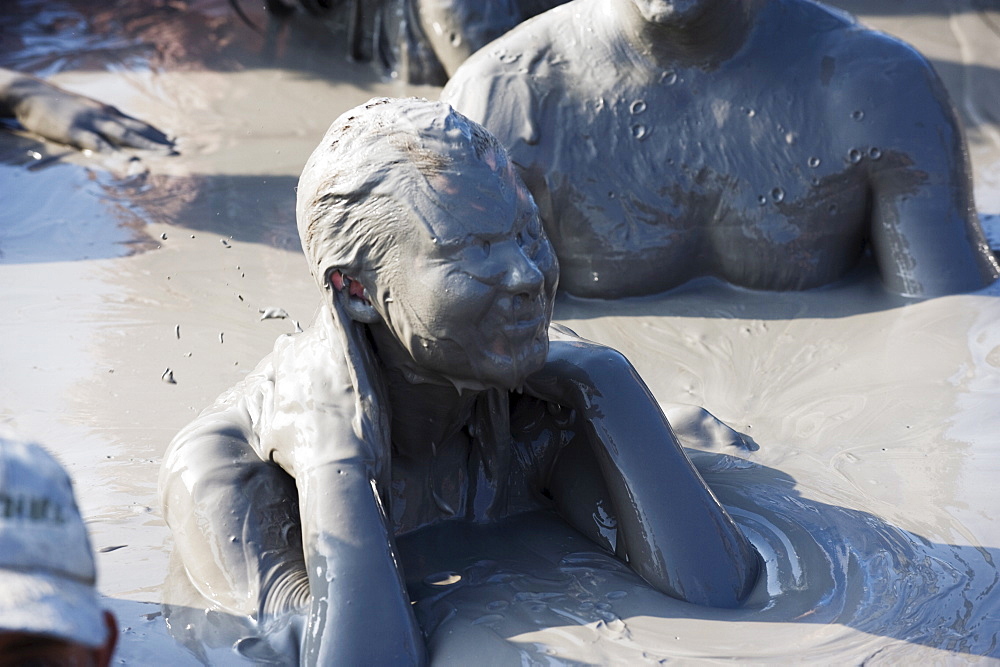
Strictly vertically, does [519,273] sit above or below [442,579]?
above

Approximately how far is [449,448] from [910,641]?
0.87 metres

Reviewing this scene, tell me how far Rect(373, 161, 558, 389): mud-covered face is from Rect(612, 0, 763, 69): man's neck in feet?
4.82

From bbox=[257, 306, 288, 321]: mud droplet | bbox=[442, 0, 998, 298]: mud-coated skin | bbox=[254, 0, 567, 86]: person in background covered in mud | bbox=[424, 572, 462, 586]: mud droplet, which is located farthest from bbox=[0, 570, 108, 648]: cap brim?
bbox=[254, 0, 567, 86]: person in background covered in mud

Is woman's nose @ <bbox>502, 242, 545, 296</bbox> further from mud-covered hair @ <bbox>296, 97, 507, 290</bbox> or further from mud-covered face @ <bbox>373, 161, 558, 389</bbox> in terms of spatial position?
mud-covered hair @ <bbox>296, 97, 507, 290</bbox>

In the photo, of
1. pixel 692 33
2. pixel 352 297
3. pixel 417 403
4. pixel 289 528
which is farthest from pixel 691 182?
pixel 289 528

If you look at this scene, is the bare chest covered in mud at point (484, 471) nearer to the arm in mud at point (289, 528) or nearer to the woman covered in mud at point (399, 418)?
the woman covered in mud at point (399, 418)

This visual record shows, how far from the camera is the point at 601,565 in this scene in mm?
2299

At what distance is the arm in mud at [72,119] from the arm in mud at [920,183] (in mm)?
2650

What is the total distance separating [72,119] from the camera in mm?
4766

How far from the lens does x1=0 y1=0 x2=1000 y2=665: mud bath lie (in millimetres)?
2152

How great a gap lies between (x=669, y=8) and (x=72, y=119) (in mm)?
2535

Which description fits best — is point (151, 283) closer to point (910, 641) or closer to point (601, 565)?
point (601, 565)

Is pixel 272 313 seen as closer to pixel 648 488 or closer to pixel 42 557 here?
pixel 648 488

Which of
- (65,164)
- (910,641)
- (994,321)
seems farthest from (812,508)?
(65,164)
